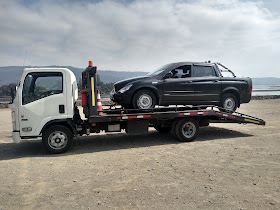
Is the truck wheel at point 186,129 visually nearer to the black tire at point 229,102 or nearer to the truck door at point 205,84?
the truck door at point 205,84

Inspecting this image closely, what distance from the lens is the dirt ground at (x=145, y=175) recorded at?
10.9 ft

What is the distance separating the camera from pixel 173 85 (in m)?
6.97

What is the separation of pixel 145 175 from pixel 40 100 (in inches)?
131

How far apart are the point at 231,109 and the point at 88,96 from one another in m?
4.83

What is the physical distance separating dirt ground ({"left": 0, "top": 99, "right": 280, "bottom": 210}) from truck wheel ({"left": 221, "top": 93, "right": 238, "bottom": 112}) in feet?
3.85

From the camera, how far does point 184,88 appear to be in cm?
711

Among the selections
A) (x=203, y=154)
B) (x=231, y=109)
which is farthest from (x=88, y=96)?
(x=231, y=109)

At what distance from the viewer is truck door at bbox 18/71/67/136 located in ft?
18.5

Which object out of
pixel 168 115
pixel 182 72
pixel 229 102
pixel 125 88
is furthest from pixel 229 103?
pixel 125 88

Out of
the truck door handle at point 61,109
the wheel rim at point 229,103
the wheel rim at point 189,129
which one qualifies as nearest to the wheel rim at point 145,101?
the wheel rim at point 189,129

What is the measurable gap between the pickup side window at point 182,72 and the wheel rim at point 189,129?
1547 mm

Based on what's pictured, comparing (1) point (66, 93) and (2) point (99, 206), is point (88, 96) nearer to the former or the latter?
(1) point (66, 93)

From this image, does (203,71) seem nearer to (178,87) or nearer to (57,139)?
(178,87)

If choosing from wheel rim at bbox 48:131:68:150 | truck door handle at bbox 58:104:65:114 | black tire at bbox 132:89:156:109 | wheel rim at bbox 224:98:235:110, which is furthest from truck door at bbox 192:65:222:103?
wheel rim at bbox 48:131:68:150
